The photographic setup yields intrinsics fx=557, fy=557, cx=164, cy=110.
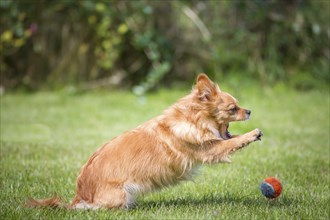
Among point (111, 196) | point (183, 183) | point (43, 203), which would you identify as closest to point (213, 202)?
point (183, 183)

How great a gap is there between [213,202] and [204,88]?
3.31ft

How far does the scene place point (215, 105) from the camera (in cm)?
471

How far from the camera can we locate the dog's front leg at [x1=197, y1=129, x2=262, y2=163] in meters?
4.53

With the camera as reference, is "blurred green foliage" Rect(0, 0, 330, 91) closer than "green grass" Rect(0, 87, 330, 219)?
No

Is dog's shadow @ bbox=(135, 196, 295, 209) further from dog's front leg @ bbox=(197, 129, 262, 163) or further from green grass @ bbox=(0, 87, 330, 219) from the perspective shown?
dog's front leg @ bbox=(197, 129, 262, 163)

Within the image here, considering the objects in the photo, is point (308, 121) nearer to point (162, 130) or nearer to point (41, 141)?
point (41, 141)

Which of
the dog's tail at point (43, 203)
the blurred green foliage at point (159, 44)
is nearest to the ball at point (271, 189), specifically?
the dog's tail at point (43, 203)

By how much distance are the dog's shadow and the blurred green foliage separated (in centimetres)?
682

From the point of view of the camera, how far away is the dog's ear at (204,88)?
15.5ft

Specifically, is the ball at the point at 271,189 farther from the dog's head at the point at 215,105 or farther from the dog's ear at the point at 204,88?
the dog's ear at the point at 204,88

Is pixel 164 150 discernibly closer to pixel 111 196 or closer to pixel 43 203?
pixel 111 196

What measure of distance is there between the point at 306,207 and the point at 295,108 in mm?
6151

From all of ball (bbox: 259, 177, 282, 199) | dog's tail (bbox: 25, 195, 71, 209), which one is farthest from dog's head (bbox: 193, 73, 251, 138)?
A: dog's tail (bbox: 25, 195, 71, 209)

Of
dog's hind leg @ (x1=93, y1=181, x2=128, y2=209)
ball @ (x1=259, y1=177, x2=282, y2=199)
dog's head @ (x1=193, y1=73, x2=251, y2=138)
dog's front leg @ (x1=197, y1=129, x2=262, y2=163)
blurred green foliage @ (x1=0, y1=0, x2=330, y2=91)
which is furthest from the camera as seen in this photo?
blurred green foliage @ (x1=0, y1=0, x2=330, y2=91)
